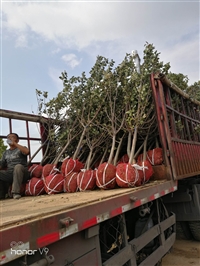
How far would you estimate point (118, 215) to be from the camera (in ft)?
8.16

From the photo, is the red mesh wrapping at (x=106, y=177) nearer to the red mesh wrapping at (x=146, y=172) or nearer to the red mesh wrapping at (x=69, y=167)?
the red mesh wrapping at (x=146, y=172)

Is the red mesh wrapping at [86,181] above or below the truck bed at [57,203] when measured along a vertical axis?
above

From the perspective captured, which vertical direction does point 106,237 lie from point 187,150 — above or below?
below

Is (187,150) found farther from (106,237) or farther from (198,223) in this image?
(106,237)

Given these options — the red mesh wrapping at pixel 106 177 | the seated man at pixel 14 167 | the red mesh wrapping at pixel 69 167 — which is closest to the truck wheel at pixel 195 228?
the red mesh wrapping at pixel 106 177

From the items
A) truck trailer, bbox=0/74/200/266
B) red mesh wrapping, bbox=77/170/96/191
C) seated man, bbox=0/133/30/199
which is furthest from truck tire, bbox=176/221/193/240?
seated man, bbox=0/133/30/199

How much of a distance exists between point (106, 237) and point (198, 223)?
2.55 m

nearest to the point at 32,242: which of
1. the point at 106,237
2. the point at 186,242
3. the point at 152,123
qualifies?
the point at 106,237

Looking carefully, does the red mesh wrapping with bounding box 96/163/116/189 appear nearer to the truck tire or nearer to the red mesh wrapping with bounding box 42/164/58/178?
the red mesh wrapping with bounding box 42/164/58/178

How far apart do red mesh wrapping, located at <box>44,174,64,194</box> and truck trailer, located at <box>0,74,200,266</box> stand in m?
0.18

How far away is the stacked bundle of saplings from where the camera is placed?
3795mm

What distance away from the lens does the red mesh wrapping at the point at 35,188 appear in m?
3.56

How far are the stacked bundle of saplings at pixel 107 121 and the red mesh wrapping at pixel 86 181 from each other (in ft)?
0.17

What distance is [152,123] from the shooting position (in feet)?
14.0
